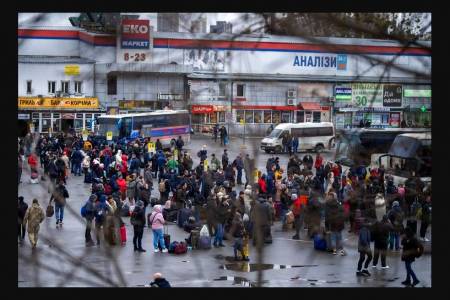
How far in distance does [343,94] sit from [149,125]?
12097 millimetres

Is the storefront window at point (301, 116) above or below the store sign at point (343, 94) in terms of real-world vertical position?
A: below

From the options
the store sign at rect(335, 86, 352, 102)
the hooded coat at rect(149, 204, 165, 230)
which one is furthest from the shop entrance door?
the hooded coat at rect(149, 204, 165, 230)

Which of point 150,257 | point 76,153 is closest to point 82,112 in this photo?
point 76,153

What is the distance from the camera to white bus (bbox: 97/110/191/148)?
38.5m

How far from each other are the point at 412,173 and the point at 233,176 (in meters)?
19.0

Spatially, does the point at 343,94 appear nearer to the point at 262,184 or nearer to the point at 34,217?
the point at 262,184

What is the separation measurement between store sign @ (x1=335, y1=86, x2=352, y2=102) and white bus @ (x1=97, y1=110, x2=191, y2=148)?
32.6 ft

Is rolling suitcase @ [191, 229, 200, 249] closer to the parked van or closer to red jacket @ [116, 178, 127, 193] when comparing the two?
red jacket @ [116, 178, 127, 193]

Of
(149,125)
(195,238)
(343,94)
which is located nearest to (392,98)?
(343,94)

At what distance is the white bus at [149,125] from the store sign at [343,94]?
9925mm

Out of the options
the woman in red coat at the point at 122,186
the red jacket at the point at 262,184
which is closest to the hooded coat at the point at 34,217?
the woman in red coat at the point at 122,186

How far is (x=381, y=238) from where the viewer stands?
492 inches

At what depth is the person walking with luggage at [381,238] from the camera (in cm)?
883

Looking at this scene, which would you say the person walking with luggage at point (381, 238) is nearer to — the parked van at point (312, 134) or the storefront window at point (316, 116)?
the parked van at point (312, 134)
